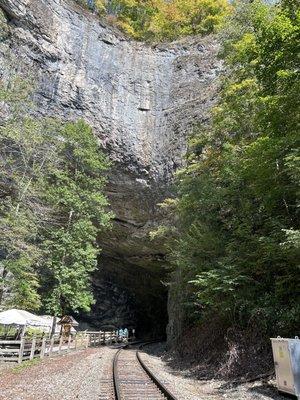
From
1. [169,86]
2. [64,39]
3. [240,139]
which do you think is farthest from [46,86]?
[240,139]

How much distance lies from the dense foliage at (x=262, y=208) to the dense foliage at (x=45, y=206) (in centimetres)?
731

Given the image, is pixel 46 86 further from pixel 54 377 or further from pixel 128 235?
pixel 54 377

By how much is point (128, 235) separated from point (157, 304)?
48.6ft

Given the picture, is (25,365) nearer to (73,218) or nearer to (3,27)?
(73,218)

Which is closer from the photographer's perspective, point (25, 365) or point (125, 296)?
point (25, 365)

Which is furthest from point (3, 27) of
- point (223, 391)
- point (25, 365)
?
point (223, 391)

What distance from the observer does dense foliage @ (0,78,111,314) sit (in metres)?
15.3

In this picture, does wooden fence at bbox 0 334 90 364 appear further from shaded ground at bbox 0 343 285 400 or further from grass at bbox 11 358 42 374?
shaded ground at bbox 0 343 285 400

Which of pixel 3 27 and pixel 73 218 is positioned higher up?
pixel 3 27

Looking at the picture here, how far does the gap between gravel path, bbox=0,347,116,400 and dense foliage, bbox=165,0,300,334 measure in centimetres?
352

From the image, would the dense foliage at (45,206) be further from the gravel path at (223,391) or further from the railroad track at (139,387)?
the gravel path at (223,391)

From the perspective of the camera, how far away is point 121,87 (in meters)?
25.0

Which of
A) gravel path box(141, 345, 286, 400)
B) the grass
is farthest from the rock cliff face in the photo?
gravel path box(141, 345, 286, 400)

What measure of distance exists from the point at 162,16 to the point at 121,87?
11.5m
